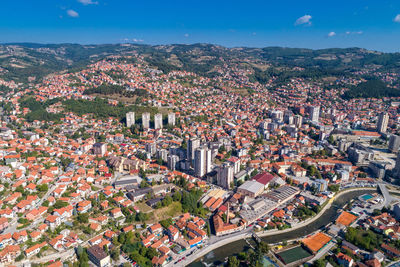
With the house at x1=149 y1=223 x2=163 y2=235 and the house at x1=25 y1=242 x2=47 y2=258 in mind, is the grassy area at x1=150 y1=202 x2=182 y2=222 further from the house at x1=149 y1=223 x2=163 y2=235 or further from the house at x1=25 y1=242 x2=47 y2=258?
the house at x1=25 y1=242 x2=47 y2=258

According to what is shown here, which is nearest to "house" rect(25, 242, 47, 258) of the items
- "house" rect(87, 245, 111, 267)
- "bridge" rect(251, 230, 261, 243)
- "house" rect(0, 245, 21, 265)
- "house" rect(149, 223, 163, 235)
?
"house" rect(0, 245, 21, 265)

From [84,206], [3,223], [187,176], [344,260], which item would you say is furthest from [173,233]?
[3,223]

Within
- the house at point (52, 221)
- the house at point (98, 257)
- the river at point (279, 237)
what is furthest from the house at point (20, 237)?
the river at point (279, 237)

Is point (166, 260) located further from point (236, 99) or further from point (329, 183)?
point (236, 99)

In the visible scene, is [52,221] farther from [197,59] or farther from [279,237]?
[197,59]

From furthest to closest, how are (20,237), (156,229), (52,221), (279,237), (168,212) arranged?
(168,212) < (279,237) < (156,229) < (52,221) < (20,237)

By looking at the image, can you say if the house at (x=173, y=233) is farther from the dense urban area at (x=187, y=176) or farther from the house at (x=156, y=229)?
the house at (x=156, y=229)
